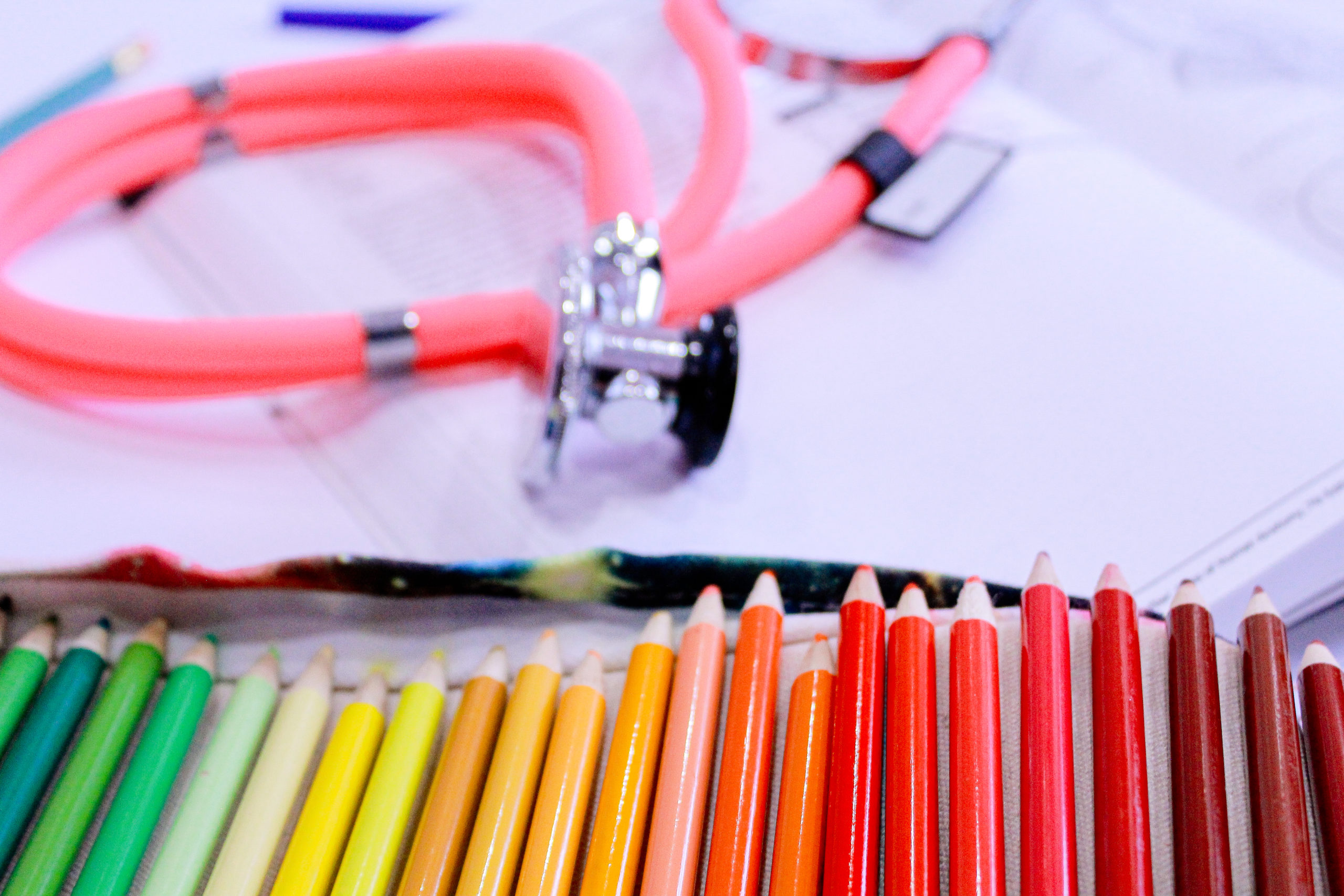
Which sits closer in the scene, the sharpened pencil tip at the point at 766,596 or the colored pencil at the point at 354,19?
the sharpened pencil tip at the point at 766,596

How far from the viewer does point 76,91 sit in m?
0.66

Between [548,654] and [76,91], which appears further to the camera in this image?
[76,91]

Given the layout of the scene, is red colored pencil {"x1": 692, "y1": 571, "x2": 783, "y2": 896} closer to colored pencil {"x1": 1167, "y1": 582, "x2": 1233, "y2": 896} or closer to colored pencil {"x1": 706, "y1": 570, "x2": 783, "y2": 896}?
colored pencil {"x1": 706, "y1": 570, "x2": 783, "y2": 896}

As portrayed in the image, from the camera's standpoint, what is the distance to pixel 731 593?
367 mm

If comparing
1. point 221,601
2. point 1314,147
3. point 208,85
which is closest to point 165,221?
point 208,85

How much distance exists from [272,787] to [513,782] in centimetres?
8

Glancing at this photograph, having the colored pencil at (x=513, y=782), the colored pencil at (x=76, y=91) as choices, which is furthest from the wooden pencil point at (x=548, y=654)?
the colored pencil at (x=76, y=91)

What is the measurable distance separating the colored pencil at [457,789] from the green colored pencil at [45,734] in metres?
0.12

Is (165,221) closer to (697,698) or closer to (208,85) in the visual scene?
(208,85)

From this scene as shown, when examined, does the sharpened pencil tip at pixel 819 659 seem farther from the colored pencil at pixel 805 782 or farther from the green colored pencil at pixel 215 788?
the green colored pencil at pixel 215 788

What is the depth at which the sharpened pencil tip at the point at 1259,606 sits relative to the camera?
30 centimetres

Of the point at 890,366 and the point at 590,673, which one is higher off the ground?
the point at 890,366

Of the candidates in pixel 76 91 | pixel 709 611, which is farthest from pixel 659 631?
pixel 76 91

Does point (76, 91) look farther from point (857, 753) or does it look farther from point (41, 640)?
point (857, 753)
